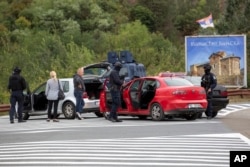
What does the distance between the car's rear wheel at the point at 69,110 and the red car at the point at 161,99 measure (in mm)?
1628

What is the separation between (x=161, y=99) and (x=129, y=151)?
921cm

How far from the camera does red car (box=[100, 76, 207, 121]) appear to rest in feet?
74.6

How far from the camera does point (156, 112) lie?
23.3 meters

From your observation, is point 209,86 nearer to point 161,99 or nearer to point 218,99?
point 218,99

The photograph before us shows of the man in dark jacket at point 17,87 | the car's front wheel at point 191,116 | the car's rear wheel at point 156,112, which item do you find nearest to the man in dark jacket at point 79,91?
the man in dark jacket at point 17,87

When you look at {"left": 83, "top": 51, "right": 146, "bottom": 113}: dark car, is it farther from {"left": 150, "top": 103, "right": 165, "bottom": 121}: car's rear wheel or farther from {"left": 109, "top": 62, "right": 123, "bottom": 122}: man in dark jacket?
{"left": 150, "top": 103, "right": 165, "bottom": 121}: car's rear wheel

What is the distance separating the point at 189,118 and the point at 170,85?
1510 millimetres

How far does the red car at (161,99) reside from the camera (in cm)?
2275

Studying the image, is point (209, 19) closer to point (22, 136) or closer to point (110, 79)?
point (110, 79)

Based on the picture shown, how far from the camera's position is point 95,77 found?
1103 inches

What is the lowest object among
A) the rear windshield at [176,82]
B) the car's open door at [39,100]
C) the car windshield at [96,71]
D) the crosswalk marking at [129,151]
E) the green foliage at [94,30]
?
the crosswalk marking at [129,151]

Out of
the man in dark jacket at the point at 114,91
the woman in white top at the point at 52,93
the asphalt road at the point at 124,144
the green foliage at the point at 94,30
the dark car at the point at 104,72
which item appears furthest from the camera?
the green foliage at the point at 94,30

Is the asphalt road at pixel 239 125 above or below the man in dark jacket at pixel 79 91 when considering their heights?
below

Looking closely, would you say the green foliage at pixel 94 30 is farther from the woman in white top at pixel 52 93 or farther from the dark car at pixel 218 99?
the dark car at pixel 218 99
